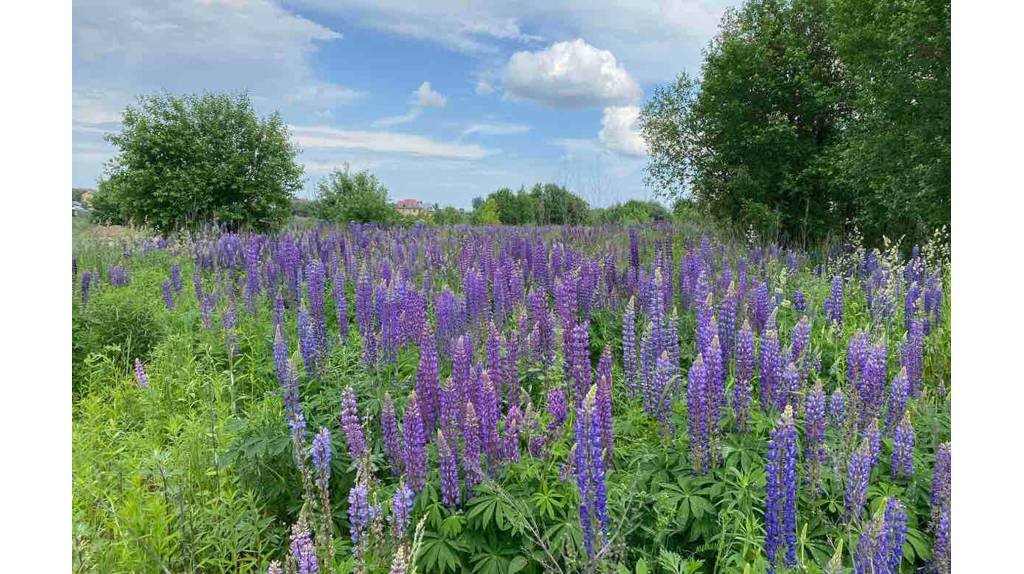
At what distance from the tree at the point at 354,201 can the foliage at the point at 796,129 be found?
7945 mm

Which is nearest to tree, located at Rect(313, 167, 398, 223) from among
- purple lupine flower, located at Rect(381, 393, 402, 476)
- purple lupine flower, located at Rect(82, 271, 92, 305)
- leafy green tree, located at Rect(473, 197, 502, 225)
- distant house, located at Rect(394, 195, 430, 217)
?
distant house, located at Rect(394, 195, 430, 217)

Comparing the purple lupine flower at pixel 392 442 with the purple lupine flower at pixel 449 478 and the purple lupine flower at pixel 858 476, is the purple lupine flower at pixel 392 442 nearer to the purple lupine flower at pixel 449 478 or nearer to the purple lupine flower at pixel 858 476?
the purple lupine flower at pixel 449 478

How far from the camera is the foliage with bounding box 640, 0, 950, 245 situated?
9305mm

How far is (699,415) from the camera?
8.78ft

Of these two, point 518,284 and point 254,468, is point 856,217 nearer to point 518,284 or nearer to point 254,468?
point 518,284

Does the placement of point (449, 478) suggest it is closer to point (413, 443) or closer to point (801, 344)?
point (413, 443)

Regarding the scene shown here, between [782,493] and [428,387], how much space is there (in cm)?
153

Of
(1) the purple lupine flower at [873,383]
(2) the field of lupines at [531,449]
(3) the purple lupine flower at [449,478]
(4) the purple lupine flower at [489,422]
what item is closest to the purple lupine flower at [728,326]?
(2) the field of lupines at [531,449]

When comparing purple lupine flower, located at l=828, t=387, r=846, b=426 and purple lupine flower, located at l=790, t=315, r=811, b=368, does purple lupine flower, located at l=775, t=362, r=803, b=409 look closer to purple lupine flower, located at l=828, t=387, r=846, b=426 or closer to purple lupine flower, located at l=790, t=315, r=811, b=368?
purple lupine flower, located at l=828, t=387, r=846, b=426

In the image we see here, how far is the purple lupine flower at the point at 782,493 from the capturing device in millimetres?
2182

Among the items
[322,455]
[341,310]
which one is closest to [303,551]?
[322,455]
